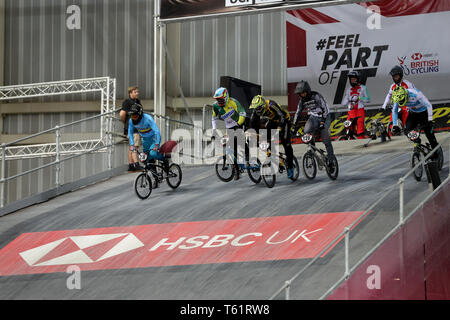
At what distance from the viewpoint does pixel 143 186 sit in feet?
44.9

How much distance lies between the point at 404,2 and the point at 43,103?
1376cm

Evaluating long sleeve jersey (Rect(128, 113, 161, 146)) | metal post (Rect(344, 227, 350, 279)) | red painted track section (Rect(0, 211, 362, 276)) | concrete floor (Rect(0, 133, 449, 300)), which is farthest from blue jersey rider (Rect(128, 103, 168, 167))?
metal post (Rect(344, 227, 350, 279))

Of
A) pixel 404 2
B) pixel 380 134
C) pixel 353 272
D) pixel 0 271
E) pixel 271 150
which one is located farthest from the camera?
pixel 404 2

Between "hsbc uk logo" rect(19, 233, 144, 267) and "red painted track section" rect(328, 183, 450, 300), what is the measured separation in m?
4.71

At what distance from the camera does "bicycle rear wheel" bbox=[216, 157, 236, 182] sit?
548 inches

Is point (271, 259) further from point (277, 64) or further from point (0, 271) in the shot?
point (277, 64)

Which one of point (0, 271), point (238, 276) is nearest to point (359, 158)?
point (238, 276)

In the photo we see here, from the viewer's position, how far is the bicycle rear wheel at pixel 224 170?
13.9m

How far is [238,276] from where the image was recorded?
9367 mm

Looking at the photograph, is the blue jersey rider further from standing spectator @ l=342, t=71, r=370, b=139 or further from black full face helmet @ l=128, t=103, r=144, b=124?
standing spectator @ l=342, t=71, r=370, b=139

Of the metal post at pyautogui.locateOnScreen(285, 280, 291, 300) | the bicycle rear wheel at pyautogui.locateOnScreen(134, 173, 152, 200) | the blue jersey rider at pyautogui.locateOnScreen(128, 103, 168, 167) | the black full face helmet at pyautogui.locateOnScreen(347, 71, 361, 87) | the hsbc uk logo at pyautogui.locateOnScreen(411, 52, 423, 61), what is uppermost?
the hsbc uk logo at pyautogui.locateOnScreen(411, 52, 423, 61)

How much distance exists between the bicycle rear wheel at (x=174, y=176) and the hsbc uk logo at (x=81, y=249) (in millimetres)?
2676

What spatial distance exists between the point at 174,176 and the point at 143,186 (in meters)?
0.84

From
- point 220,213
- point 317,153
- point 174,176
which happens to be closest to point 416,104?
point 317,153
